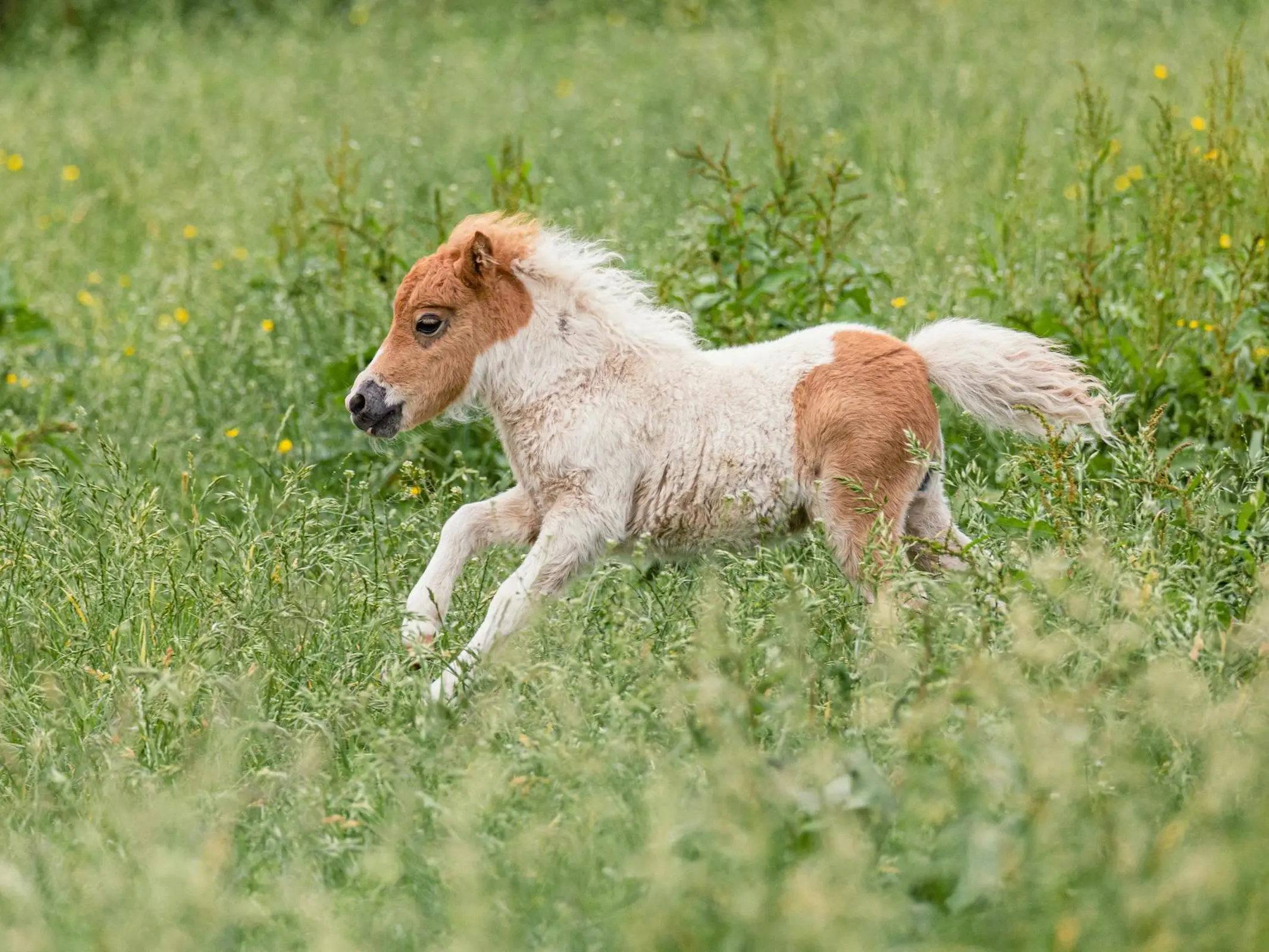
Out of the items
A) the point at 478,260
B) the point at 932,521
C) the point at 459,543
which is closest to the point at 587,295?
the point at 478,260

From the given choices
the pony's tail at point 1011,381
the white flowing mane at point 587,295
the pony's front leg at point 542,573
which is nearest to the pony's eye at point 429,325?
the white flowing mane at point 587,295

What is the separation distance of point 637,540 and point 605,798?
1437mm

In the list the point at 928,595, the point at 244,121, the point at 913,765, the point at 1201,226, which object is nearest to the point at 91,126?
the point at 244,121

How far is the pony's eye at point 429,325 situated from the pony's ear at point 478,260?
0.14 meters

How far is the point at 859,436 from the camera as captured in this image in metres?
4.20

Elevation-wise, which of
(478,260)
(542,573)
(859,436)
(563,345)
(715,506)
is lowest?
(542,573)

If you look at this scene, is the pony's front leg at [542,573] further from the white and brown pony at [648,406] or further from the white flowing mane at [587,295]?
the white flowing mane at [587,295]

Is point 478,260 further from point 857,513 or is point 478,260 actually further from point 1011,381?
point 1011,381

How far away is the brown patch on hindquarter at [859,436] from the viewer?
4199mm

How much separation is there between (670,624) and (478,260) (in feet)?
3.87

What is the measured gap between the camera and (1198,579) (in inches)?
144

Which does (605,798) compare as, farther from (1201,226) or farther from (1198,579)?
(1201,226)

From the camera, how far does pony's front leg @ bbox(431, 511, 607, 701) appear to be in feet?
13.4

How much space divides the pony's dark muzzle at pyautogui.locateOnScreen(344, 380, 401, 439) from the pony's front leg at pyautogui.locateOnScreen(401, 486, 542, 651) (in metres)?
0.36
